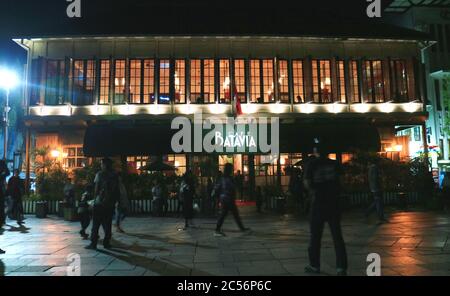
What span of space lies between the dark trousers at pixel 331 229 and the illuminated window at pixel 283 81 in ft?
53.8

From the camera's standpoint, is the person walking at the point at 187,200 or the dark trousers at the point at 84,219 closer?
the dark trousers at the point at 84,219

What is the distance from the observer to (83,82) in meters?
21.0

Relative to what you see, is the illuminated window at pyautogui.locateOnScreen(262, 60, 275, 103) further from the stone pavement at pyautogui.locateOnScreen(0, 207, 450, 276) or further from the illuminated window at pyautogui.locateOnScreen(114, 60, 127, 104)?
the stone pavement at pyautogui.locateOnScreen(0, 207, 450, 276)

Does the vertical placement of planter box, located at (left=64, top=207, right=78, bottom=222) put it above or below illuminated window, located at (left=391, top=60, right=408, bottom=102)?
below

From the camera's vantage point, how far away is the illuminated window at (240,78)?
21.3 metres

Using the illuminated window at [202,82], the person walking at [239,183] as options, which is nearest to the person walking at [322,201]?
the person walking at [239,183]

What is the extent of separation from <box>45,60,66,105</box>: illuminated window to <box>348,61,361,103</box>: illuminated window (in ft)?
55.4

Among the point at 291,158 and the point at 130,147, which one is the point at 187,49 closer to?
the point at 130,147

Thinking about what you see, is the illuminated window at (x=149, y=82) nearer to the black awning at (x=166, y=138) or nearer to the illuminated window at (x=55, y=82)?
the black awning at (x=166, y=138)

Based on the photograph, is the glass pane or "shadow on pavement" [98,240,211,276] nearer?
"shadow on pavement" [98,240,211,276]

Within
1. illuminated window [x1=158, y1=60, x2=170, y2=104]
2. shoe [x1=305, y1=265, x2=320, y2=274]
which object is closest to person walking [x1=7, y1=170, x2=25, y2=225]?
illuminated window [x1=158, y1=60, x2=170, y2=104]

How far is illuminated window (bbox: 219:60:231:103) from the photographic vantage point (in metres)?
21.2

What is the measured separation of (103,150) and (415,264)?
16.0 m

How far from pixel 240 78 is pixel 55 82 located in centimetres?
1067
